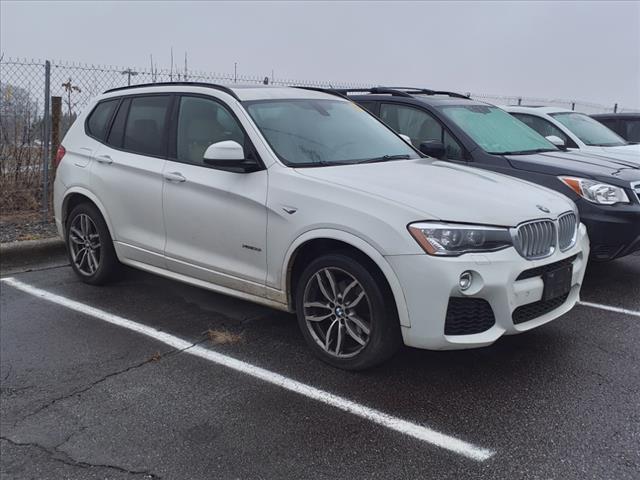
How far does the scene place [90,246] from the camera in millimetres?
Answer: 5680

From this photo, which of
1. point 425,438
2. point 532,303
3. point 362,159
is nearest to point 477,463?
point 425,438

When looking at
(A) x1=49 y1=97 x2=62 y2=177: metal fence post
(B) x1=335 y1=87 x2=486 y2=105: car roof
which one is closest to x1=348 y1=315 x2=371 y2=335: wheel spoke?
(B) x1=335 y1=87 x2=486 y2=105: car roof

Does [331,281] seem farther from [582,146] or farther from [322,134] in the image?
[582,146]

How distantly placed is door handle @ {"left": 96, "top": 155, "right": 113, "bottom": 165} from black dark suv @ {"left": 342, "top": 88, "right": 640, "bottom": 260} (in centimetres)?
267

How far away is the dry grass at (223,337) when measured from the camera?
4484 mm

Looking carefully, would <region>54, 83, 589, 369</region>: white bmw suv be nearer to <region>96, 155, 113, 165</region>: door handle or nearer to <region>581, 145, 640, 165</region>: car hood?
<region>96, 155, 113, 165</region>: door handle

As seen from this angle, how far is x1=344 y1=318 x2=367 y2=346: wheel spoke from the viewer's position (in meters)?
3.77

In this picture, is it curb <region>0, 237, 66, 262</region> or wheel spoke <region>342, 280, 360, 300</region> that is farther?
curb <region>0, 237, 66, 262</region>

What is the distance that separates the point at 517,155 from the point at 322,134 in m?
2.43

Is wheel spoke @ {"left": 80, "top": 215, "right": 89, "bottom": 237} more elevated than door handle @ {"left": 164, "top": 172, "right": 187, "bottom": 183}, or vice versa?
door handle @ {"left": 164, "top": 172, "right": 187, "bottom": 183}

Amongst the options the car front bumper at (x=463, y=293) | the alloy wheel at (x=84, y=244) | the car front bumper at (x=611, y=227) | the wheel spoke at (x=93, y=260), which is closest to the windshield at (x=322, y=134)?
the car front bumper at (x=463, y=293)

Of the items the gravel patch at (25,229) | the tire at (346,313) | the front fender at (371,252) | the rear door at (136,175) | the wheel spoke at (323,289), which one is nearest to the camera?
the front fender at (371,252)

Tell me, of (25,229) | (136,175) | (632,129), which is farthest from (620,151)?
(25,229)

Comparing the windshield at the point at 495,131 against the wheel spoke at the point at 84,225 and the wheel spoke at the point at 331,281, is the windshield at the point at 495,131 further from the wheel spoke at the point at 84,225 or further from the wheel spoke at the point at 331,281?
the wheel spoke at the point at 84,225
